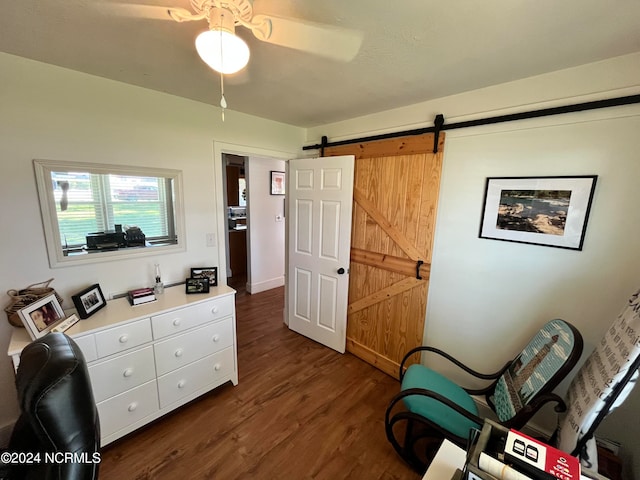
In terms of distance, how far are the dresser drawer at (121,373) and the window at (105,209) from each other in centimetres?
74

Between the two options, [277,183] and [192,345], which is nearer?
[192,345]

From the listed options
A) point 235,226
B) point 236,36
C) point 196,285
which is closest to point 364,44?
point 236,36

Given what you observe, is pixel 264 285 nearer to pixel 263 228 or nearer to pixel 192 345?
pixel 263 228

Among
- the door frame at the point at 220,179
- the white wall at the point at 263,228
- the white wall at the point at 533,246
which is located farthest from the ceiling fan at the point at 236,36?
the white wall at the point at 263,228

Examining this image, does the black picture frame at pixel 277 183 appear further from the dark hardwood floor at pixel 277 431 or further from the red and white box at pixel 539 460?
the red and white box at pixel 539 460

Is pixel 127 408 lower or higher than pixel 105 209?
lower

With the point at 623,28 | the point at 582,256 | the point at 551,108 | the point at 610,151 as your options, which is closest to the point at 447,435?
the point at 582,256

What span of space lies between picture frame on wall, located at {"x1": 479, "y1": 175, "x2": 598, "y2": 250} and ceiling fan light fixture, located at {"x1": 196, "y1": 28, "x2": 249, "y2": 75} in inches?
67.3

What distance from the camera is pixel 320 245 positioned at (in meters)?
2.66

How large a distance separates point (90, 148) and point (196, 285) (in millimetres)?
1177

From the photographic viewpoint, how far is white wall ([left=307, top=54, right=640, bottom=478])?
53.5 inches

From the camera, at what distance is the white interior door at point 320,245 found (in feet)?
8.08

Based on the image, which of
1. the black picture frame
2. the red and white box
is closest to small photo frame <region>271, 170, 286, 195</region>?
the black picture frame

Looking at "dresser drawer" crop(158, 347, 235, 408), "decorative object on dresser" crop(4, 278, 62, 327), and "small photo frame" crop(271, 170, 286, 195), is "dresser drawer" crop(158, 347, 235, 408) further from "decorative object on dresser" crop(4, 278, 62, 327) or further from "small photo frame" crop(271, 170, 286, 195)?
"small photo frame" crop(271, 170, 286, 195)
